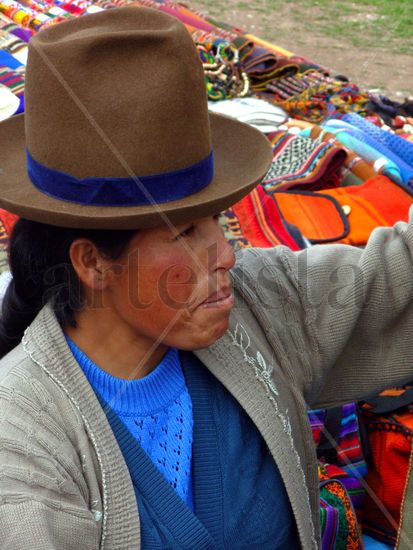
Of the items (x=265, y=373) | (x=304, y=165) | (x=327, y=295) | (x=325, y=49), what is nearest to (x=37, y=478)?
(x=265, y=373)

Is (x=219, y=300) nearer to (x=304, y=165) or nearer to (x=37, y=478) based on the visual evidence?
(x=37, y=478)

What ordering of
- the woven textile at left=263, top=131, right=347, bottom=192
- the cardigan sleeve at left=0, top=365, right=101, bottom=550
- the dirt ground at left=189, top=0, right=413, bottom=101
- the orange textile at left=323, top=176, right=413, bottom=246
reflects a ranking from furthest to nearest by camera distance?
the dirt ground at left=189, top=0, right=413, bottom=101, the woven textile at left=263, top=131, right=347, bottom=192, the orange textile at left=323, top=176, right=413, bottom=246, the cardigan sleeve at left=0, top=365, right=101, bottom=550

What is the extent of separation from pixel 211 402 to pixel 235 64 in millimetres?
3195

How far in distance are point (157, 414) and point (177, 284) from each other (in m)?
0.30

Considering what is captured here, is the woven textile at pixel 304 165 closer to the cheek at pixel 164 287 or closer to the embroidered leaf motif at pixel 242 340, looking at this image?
the embroidered leaf motif at pixel 242 340

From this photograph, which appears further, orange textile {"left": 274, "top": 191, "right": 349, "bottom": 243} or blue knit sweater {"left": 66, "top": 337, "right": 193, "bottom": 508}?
orange textile {"left": 274, "top": 191, "right": 349, "bottom": 243}

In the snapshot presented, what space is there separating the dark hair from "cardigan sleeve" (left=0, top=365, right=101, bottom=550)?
0.18m

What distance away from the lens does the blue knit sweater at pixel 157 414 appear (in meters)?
1.52

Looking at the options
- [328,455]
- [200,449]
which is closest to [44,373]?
[200,449]

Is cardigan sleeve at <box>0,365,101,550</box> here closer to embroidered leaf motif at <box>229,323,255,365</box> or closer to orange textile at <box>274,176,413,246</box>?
embroidered leaf motif at <box>229,323,255,365</box>

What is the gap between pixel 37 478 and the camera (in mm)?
1293

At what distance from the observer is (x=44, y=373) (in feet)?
4.67

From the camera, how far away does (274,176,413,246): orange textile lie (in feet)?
10.0

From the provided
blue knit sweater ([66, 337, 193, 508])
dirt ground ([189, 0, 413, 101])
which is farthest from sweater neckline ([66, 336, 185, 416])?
dirt ground ([189, 0, 413, 101])
